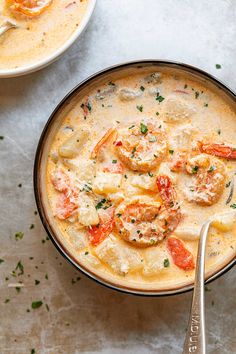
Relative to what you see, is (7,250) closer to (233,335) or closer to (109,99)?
(109,99)

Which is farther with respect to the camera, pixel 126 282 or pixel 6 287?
pixel 6 287

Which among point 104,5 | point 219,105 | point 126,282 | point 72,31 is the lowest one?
point 126,282

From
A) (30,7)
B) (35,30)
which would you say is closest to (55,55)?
(35,30)

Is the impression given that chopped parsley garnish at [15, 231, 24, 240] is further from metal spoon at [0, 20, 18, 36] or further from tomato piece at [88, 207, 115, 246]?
metal spoon at [0, 20, 18, 36]

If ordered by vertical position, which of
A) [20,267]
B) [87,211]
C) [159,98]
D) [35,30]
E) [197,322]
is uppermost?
[35,30]

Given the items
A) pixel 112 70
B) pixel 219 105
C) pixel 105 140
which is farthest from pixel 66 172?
pixel 219 105

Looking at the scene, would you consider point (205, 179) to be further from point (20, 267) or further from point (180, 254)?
point (20, 267)

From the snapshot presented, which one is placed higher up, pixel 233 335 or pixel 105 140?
pixel 105 140

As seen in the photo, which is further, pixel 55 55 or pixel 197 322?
pixel 55 55
